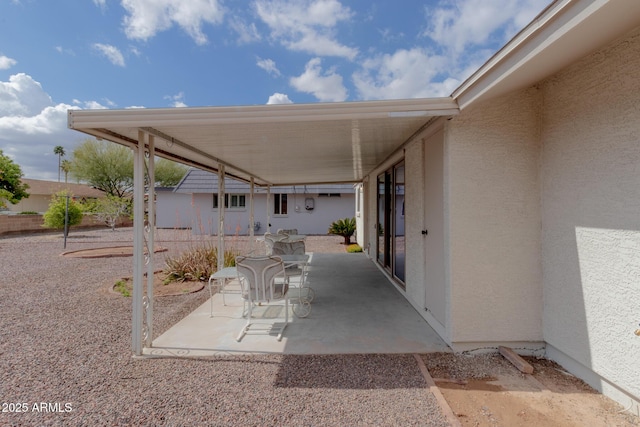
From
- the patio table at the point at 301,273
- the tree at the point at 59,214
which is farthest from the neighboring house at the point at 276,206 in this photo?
the patio table at the point at 301,273

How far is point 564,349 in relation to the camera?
125 inches

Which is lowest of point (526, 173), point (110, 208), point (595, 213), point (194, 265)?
point (194, 265)

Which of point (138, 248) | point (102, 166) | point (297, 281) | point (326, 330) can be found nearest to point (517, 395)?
point (326, 330)

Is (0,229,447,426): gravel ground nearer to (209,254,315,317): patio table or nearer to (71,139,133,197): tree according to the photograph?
(209,254,315,317): patio table

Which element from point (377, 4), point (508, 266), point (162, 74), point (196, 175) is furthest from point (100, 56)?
point (508, 266)

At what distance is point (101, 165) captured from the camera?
27.7 metres

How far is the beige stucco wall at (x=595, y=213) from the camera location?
8.02ft

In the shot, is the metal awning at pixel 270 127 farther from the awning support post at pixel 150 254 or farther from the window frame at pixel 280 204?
the window frame at pixel 280 204

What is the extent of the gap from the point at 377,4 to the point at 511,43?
5.83 meters

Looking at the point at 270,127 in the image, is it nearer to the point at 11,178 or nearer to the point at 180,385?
the point at 180,385

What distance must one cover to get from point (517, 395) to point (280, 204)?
17.1 meters

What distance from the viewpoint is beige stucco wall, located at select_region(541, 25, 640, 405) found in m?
2.44

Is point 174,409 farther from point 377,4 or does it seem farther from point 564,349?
point 377,4

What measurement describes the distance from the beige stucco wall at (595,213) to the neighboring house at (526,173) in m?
0.01
